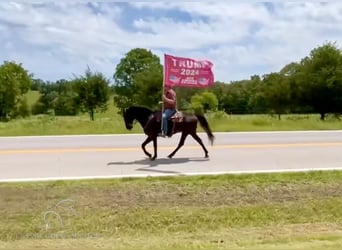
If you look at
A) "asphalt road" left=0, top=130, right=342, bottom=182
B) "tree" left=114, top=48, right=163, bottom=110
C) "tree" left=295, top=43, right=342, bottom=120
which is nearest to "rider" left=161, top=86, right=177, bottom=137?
"asphalt road" left=0, top=130, right=342, bottom=182

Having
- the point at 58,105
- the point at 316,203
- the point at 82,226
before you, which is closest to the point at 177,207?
the point at 82,226

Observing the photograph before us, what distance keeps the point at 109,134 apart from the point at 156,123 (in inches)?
318

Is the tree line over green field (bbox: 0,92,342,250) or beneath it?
over

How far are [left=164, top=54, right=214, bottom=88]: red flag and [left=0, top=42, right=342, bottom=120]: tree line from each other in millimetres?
18784

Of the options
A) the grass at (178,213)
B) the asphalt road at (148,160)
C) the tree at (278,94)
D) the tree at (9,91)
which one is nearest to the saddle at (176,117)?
the asphalt road at (148,160)

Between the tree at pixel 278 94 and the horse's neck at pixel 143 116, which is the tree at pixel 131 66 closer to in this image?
the tree at pixel 278 94

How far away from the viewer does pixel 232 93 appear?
2104 inches

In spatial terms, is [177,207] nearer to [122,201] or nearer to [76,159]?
[122,201]

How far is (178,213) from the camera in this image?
20.7 feet

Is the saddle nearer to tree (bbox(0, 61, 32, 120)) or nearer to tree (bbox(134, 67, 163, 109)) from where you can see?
tree (bbox(134, 67, 163, 109))

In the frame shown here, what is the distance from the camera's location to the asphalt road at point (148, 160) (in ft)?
33.6

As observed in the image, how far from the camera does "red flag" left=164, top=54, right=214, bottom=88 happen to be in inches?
457

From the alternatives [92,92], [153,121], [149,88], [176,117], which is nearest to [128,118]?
[153,121]

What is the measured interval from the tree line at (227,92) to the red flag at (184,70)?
18.8 meters
